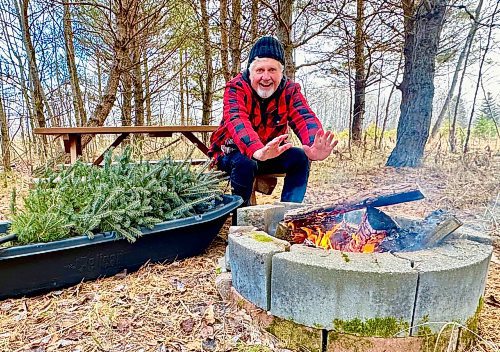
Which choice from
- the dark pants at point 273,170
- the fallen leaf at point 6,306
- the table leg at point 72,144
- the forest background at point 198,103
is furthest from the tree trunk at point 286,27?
the fallen leaf at point 6,306

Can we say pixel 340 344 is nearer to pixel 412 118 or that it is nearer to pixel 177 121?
pixel 412 118

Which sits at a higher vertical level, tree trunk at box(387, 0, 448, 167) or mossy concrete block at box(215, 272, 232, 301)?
tree trunk at box(387, 0, 448, 167)

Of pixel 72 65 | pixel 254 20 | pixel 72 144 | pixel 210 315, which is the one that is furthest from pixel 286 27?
pixel 210 315

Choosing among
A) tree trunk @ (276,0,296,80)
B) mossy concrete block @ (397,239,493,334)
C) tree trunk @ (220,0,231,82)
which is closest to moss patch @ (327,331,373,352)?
mossy concrete block @ (397,239,493,334)

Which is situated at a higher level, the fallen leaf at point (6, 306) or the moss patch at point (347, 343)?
the moss patch at point (347, 343)

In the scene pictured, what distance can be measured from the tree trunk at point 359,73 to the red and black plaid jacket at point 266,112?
2.62 meters

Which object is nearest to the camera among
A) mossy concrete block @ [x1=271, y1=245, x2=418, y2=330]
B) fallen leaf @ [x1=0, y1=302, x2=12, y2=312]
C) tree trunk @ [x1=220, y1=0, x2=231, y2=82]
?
mossy concrete block @ [x1=271, y1=245, x2=418, y2=330]

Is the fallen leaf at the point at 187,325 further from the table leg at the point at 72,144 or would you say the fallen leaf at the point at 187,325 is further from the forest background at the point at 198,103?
the table leg at the point at 72,144

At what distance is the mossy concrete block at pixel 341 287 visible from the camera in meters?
1.07

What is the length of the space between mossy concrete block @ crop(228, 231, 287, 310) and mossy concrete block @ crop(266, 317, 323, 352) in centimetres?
7

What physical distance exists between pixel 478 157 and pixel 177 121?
555cm

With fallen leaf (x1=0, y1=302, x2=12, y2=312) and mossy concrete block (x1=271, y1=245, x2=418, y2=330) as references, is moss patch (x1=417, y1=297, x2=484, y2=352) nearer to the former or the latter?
mossy concrete block (x1=271, y1=245, x2=418, y2=330)

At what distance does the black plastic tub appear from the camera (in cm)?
143

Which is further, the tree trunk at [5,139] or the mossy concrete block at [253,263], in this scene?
the tree trunk at [5,139]
